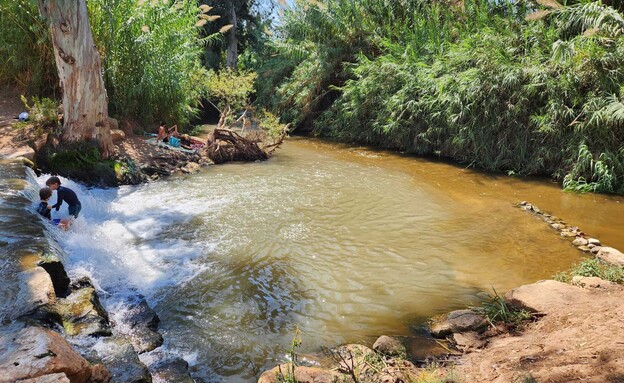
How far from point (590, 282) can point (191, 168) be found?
8774mm

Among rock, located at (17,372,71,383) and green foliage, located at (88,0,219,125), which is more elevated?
green foliage, located at (88,0,219,125)

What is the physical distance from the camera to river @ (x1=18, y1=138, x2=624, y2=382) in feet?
13.7

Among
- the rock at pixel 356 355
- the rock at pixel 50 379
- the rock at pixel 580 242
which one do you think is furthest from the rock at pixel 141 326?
the rock at pixel 580 242

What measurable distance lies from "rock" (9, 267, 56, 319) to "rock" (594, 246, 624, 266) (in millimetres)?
6024

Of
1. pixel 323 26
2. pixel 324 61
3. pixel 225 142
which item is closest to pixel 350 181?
pixel 225 142

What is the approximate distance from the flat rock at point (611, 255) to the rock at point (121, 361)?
5.31m

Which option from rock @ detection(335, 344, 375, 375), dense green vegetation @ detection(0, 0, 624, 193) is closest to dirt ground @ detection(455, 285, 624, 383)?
rock @ detection(335, 344, 375, 375)

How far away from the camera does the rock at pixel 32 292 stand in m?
3.22

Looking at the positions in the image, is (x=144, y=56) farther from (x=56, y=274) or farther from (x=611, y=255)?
(x=611, y=255)

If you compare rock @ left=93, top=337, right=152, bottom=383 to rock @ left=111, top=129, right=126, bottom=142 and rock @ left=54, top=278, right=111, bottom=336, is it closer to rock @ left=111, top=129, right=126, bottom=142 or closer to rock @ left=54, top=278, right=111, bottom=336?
rock @ left=54, top=278, right=111, bottom=336

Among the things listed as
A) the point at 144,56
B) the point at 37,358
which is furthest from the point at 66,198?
the point at 144,56

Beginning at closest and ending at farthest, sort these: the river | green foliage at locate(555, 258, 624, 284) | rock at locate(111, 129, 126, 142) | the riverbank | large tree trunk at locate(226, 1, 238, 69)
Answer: the riverbank < the river < green foliage at locate(555, 258, 624, 284) < rock at locate(111, 129, 126, 142) < large tree trunk at locate(226, 1, 238, 69)

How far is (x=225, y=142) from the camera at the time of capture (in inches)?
478

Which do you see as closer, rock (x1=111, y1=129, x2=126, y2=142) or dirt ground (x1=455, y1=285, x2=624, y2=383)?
dirt ground (x1=455, y1=285, x2=624, y2=383)
